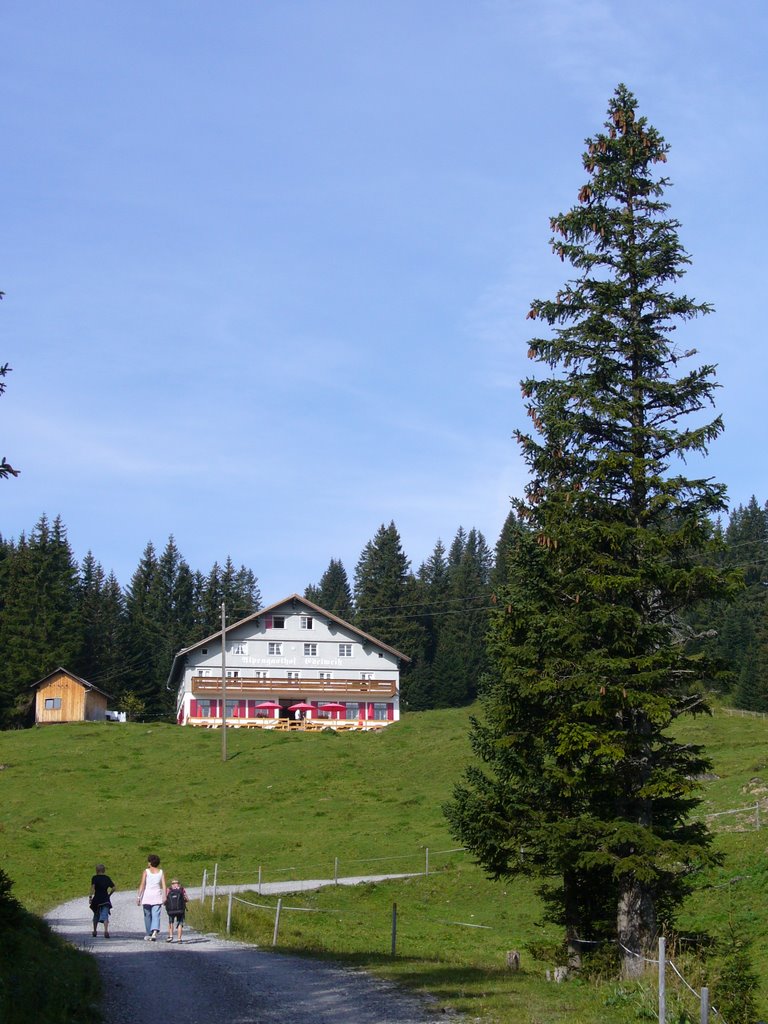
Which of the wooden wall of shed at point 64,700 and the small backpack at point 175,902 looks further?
the wooden wall of shed at point 64,700

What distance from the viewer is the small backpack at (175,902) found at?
69.9 feet

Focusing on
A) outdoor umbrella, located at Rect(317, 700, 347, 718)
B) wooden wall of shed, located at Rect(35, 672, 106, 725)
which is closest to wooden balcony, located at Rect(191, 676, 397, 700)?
outdoor umbrella, located at Rect(317, 700, 347, 718)

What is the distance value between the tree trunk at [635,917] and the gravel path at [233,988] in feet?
14.8

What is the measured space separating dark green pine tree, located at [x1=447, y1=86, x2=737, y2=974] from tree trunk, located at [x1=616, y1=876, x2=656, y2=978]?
2cm

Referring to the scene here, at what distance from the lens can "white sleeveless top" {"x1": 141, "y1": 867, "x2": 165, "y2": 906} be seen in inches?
845

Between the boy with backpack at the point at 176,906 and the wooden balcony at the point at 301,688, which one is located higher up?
the wooden balcony at the point at 301,688

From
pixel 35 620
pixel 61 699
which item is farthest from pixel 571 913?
pixel 35 620

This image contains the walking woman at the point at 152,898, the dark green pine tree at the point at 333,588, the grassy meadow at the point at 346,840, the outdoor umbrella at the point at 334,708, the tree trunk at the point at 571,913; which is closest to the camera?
the grassy meadow at the point at 346,840

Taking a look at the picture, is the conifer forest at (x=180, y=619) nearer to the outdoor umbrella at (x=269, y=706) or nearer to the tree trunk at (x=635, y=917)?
the outdoor umbrella at (x=269, y=706)

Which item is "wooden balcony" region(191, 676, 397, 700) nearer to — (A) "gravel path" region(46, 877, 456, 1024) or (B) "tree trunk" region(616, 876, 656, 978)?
(A) "gravel path" region(46, 877, 456, 1024)

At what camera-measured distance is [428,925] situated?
93.7ft

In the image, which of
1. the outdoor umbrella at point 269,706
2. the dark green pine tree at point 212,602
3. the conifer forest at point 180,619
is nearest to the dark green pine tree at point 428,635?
the conifer forest at point 180,619

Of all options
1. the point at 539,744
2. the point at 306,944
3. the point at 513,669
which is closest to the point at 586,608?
the point at 513,669

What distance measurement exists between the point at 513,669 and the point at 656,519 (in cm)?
359
